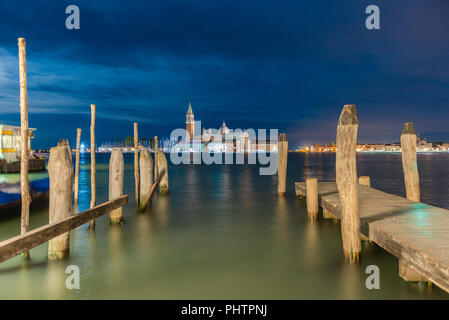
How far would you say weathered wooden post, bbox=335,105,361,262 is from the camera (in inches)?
241

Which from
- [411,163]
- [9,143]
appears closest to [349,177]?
[411,163]

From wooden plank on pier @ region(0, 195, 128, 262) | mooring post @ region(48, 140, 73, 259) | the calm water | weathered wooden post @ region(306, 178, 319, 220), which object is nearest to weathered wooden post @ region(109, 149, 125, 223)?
the calm water

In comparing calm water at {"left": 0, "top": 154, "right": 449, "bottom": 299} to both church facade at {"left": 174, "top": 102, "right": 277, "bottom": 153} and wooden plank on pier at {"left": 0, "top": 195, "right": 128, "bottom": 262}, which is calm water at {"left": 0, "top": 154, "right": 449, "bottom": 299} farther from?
church facade at {"left": 174, "top": 102, "right": 277, "bottom": 153}

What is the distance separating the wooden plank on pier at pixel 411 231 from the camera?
4.31m

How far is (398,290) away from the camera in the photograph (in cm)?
545

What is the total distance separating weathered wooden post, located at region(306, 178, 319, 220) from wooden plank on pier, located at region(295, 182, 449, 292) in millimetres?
941

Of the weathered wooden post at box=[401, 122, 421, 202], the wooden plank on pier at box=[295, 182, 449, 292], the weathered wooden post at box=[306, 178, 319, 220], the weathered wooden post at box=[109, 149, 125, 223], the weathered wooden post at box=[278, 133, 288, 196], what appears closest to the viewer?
the wooden plank on pier at box=[295, 182, 449, 292]

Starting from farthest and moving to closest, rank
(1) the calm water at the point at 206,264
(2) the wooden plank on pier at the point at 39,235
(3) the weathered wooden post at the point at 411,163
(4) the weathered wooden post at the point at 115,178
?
(3) the weathered wooden post at the point at 411,163 → (4) the weathered wooden post at the point at 115,178 → (1) the calm water at the point at 206,264 → (2) the wooden plank on pier at the point at 39,235

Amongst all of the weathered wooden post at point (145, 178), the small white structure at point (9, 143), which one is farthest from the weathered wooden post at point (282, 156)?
the small white structure at point (9, 143)

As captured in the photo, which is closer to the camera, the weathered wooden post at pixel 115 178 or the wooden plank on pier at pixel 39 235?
the wooden plank on pier at pixel 39 235

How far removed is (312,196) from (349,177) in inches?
172

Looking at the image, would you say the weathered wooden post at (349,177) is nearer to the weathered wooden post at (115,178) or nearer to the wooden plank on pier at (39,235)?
the wooden plank on pier at (39,235)

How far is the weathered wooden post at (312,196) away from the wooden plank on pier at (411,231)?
0.94 metres
